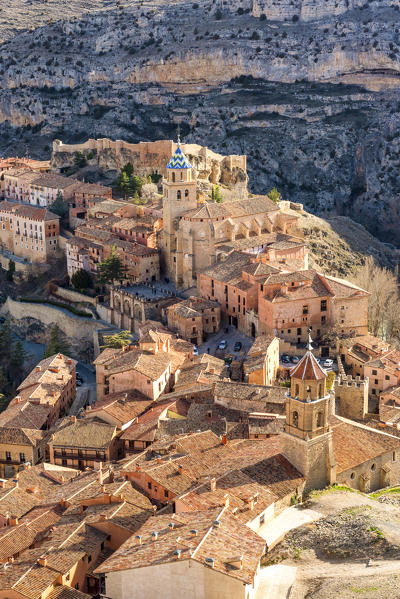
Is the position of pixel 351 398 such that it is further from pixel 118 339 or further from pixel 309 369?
pixel 118 339

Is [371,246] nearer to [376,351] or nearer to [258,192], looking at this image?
[258,192]

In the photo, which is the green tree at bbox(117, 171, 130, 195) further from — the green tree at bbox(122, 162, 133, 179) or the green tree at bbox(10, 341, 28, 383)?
the green tree at bbox(10, 341, 28, 383)

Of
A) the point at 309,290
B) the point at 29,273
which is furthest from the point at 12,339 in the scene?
the point at 309,290

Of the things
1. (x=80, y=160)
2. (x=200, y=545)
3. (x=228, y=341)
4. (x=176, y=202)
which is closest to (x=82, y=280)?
(x=176, y=202)

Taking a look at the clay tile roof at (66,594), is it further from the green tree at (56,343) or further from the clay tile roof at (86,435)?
the green tree at (56,343)

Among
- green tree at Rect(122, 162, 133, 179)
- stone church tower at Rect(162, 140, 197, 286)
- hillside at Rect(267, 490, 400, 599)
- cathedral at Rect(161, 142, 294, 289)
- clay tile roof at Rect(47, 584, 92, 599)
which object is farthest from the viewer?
green tree at Rect(122, 162, 133, 179)

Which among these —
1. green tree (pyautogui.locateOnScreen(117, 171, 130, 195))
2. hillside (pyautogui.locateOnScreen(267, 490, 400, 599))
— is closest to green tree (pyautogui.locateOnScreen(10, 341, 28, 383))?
green tree (pyautogui.locateOnScreen(117, 171, 130, 195))
